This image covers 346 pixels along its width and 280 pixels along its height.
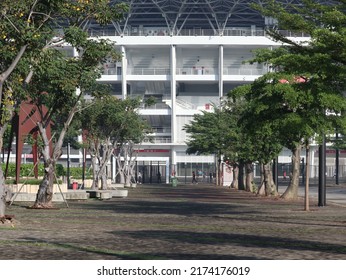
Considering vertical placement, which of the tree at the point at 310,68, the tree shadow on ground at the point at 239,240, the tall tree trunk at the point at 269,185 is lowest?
the tree shadow on ground at the point at 239,240

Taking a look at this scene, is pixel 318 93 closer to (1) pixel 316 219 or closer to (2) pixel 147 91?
(1) pixel 316 219

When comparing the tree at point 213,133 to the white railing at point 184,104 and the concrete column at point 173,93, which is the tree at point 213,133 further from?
the white railing at point 184,104

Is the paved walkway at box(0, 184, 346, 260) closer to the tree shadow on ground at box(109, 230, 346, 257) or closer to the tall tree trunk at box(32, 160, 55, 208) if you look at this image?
the tree shadow on ground at box(109, 230, 346, 257)

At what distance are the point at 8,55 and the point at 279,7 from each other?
1113cm

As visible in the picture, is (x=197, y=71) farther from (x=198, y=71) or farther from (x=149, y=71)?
(x=149, y=71)

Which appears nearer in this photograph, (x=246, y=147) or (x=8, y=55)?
(x=8, y=55)

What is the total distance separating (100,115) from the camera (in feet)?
248

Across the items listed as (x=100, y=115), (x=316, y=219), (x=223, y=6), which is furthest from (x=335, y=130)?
(x=223, y=6)

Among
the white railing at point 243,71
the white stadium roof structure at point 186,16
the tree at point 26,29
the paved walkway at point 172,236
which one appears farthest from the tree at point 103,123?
the white railing at point 243,71

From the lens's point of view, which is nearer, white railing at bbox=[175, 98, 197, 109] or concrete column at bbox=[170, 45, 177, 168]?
concrete column at bbox=[170, 45, 177, 168]

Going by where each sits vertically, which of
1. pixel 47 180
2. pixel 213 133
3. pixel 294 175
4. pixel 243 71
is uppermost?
pixel 243 71

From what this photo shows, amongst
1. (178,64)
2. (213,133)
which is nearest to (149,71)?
(178,64)

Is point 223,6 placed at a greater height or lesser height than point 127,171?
greater

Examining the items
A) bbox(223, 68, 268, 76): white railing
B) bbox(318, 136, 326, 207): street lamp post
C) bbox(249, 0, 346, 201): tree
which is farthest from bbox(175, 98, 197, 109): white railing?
bbox(249, 0, 346, 201): tree
